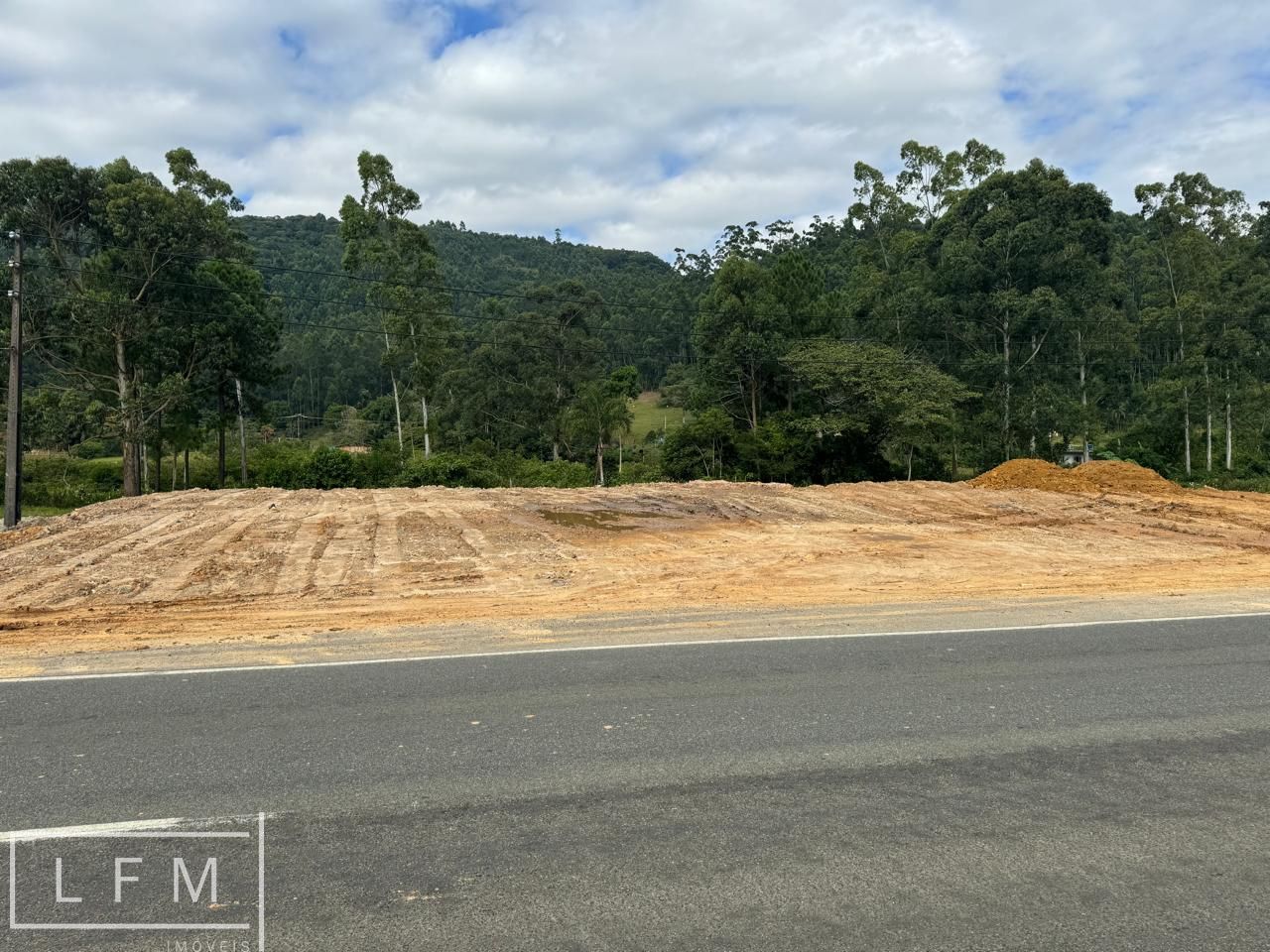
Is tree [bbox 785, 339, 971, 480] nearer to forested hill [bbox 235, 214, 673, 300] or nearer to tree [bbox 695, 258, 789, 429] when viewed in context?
tree [bbox 695, 258, 789, 429]

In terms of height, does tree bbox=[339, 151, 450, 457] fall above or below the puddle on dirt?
above

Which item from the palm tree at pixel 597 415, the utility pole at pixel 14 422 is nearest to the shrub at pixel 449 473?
the palm tree at pixel 597 415

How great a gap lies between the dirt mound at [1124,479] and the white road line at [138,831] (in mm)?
29449

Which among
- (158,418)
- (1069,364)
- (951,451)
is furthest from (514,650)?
(1069,364)

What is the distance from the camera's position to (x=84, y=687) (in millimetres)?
6844

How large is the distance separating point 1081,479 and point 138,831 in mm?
31046

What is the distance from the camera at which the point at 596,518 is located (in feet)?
70.7

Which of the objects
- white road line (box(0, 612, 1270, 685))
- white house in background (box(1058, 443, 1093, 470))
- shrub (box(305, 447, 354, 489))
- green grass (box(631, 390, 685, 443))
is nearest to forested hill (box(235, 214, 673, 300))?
green grass (box(631, 390, 685, 443))

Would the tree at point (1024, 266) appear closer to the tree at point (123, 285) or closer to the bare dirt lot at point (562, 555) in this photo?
the bare dirt lot at point (562, 555)

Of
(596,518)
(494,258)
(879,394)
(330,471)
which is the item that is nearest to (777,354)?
(879,394)

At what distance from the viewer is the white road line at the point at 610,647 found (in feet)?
23.9

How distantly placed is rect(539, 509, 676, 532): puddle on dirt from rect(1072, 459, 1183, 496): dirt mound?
1681cm

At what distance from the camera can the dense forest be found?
1414 inches

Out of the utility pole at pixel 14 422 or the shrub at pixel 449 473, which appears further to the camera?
the shrub at pixel 449 473
